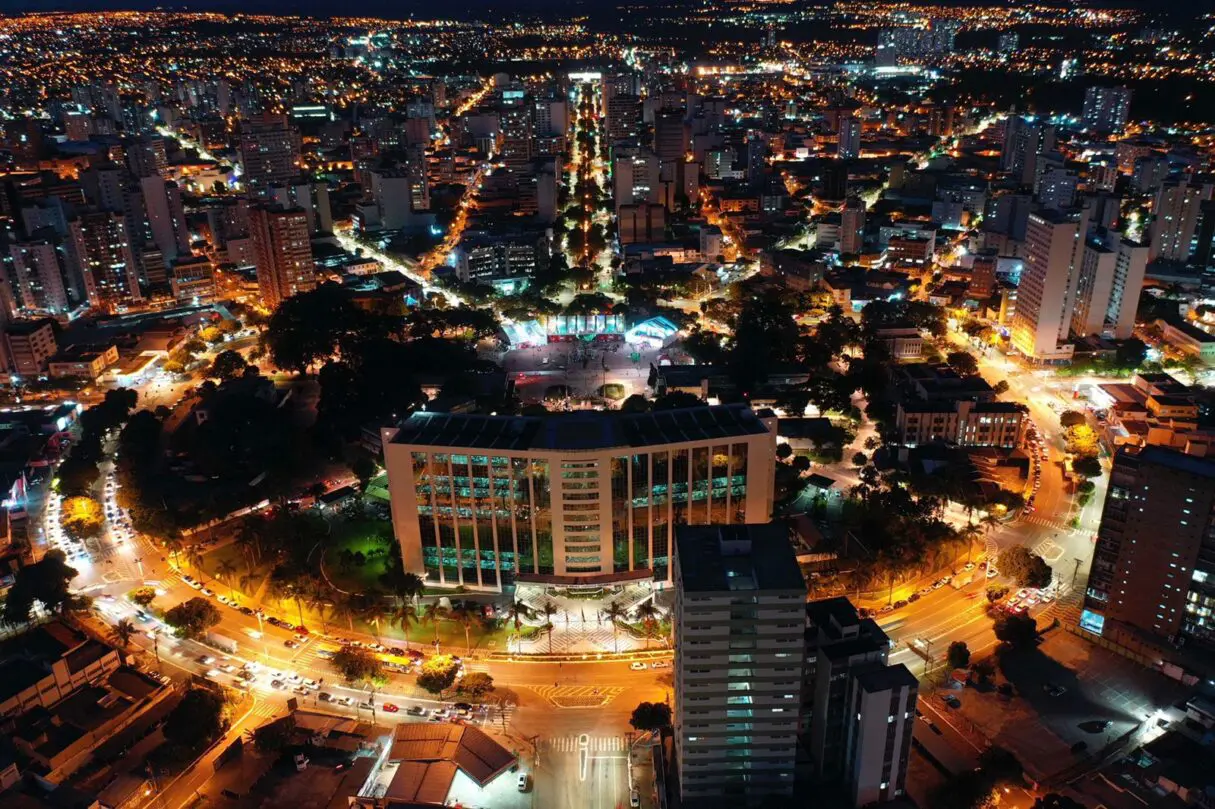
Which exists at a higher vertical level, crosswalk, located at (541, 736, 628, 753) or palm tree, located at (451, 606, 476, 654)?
palm tree, located at (451, 606, 476, 654)

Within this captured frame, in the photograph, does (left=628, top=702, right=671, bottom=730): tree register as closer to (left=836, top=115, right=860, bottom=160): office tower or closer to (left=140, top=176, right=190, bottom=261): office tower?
(left=140, top=176, right=190, bottom=261): office tower

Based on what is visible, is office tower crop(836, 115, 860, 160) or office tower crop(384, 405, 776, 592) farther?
office tower crop(836, 115, 860, 160)

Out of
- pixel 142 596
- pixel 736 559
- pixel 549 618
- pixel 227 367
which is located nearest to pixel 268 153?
pixel 227 367

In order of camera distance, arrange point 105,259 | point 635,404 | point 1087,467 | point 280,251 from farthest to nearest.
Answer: point 105,259 → point 280,251 → point 635,404 → point 1087,467

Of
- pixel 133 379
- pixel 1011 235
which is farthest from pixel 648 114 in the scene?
pixel 133 379

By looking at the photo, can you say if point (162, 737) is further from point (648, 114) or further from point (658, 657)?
point (648, 114)

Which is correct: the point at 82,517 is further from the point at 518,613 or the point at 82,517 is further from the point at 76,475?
the point at 518,613

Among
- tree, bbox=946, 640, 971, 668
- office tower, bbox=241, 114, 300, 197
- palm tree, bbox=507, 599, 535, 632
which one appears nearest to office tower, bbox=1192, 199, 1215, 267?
tree, bbox=946, 640, 971, 668

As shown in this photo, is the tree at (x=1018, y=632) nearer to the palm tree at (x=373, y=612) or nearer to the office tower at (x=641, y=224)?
the palm tree at (x=373, y=612)
